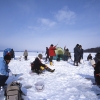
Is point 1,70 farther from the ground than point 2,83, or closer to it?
farther from the ground

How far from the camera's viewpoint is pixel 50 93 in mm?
5156

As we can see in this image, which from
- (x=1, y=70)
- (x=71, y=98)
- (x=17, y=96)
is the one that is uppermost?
(x=1, y=70)

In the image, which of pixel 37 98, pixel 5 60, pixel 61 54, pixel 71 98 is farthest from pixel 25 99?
pixel 61 54

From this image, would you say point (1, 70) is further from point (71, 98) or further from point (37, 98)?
point (71, 98)

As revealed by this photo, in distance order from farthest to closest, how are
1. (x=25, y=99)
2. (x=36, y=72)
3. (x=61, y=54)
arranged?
(x=61, y=54) < (x=36, y=72) < (x=25, y=99)

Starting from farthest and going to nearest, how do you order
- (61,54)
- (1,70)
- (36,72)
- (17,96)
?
(61,54)
(36,72)
(1,70)
(17,96)

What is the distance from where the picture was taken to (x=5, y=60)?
18.6 ft

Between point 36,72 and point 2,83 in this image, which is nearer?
point 2,83

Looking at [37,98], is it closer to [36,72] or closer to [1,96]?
[1,96]

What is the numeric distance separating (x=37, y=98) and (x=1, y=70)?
1.90 m

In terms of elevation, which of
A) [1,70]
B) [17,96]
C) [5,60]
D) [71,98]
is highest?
[5,60]

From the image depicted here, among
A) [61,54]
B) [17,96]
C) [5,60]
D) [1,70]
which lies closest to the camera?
[17,96]

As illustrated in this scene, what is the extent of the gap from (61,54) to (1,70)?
46.3 ft

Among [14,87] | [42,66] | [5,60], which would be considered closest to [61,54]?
[42,66]
